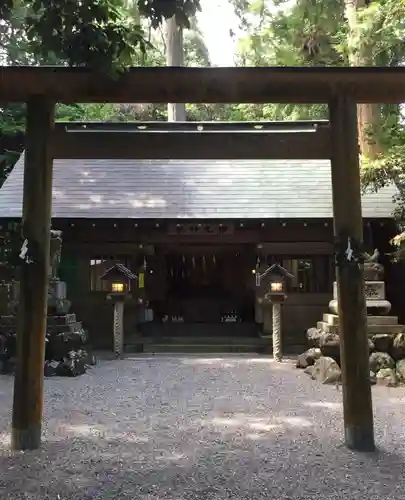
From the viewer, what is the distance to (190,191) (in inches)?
475

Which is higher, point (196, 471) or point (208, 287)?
point (208, 287)

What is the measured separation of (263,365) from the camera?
9562mm

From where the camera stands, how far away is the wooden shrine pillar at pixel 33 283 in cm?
429

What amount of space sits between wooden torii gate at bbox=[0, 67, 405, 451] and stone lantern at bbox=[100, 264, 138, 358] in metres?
5.95

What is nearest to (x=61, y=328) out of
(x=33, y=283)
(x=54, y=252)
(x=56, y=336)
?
(x=56, y=336)

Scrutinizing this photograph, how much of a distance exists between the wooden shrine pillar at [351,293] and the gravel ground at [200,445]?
28 cm

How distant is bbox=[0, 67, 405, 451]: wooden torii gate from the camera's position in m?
4.31

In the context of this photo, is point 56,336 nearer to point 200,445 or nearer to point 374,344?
point 200,445

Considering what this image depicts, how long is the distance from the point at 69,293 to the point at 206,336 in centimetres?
344

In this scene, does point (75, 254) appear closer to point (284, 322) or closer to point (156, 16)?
point (284, 322)

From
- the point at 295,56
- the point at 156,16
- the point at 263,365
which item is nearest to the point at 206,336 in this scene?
the point at 263,365

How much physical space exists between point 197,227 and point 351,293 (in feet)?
22.9

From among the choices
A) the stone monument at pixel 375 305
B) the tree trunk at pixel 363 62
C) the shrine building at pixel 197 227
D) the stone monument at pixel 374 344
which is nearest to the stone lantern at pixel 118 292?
the shrine building at pixel 197 227

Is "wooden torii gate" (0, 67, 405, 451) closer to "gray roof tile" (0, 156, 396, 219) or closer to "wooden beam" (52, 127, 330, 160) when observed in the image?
"wooden beam" (52, 127, 330, 160)
